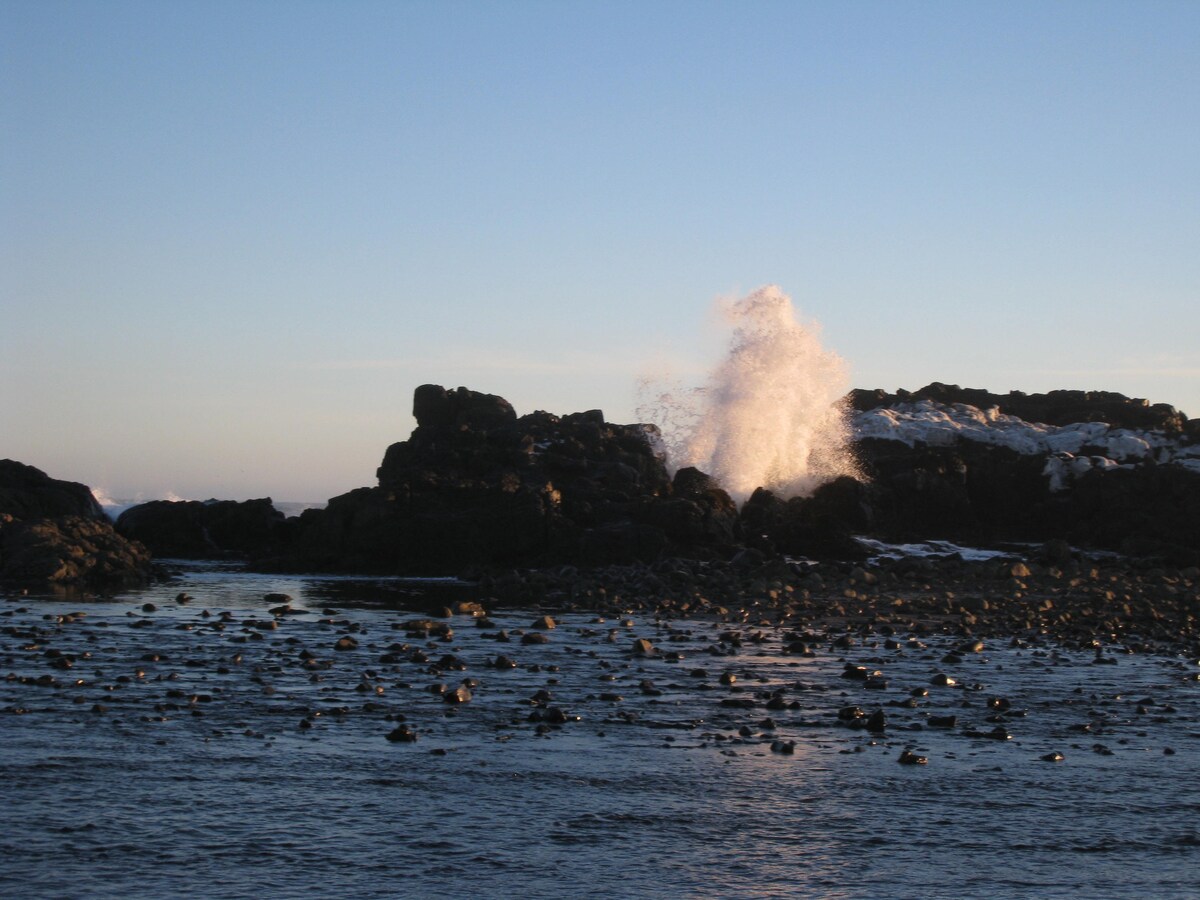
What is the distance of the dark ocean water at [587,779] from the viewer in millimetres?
13852

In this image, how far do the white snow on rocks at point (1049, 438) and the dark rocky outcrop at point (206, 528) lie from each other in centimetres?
3833

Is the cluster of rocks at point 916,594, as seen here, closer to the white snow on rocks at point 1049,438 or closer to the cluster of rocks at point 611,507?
the cluster of rocks at point 611,507

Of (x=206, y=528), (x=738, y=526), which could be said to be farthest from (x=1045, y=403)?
(x=206, y=528)

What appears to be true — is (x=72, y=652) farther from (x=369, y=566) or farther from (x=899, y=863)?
(x=369, y=566)

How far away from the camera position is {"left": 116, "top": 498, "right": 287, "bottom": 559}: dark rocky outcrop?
7662cm

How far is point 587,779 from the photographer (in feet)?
59.0

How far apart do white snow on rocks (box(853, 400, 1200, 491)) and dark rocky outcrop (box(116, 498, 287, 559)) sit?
38.3m

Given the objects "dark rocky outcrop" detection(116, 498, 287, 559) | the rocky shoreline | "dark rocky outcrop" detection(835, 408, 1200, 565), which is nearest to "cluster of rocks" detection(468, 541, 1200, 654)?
the rocky shoreline

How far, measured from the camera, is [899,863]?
1442 cm

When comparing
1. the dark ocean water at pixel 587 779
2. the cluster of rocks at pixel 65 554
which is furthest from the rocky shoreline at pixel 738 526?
the dark ocean water at pixel 587 779

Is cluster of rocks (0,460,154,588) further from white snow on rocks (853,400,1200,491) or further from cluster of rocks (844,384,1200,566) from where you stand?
white snow on rocks (853,400,1200,491)

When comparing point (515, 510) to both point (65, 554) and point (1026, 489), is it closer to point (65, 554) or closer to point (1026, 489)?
point (65, 554)

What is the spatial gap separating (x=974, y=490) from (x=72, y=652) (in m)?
60.8

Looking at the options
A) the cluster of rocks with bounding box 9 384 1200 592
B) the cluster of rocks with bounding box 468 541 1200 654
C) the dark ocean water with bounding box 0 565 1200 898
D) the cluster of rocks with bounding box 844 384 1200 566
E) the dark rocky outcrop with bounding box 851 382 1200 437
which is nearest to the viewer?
the dark ocean water with bounding box 0 565 1200 898
